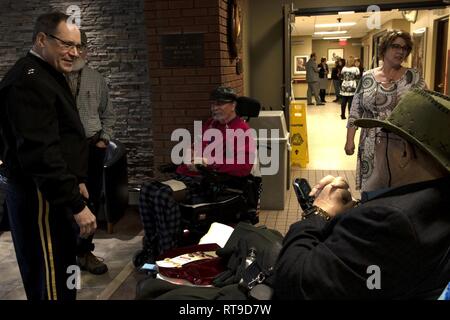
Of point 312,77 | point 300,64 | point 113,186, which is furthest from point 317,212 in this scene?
point 300,64

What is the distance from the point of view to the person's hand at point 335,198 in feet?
4.67

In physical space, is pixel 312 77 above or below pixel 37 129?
above

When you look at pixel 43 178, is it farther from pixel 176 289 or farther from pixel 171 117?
pixel 171 117

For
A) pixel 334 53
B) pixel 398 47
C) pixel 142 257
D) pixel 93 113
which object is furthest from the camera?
pixel 334 53

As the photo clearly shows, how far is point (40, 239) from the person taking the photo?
195cm

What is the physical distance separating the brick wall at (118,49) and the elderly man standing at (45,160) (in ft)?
7.01

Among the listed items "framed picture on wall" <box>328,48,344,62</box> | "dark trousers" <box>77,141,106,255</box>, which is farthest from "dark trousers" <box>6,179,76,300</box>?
"framed picture on wall" <box>328,48,344,62</box>

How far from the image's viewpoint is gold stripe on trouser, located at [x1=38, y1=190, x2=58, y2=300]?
1.94 meters

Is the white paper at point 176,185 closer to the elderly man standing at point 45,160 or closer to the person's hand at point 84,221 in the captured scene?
the elderly man standing at point 45,160

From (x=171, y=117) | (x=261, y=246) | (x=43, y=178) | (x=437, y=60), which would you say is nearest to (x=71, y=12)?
(x=171, y=117)

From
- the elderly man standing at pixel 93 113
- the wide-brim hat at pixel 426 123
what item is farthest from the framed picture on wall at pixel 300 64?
the wide-brim hat at pixel 426 123

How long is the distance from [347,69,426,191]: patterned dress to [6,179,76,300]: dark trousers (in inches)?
72.3

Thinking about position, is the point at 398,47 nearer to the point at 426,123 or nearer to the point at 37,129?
the point at 426,123

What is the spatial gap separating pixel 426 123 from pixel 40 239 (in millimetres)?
1601
